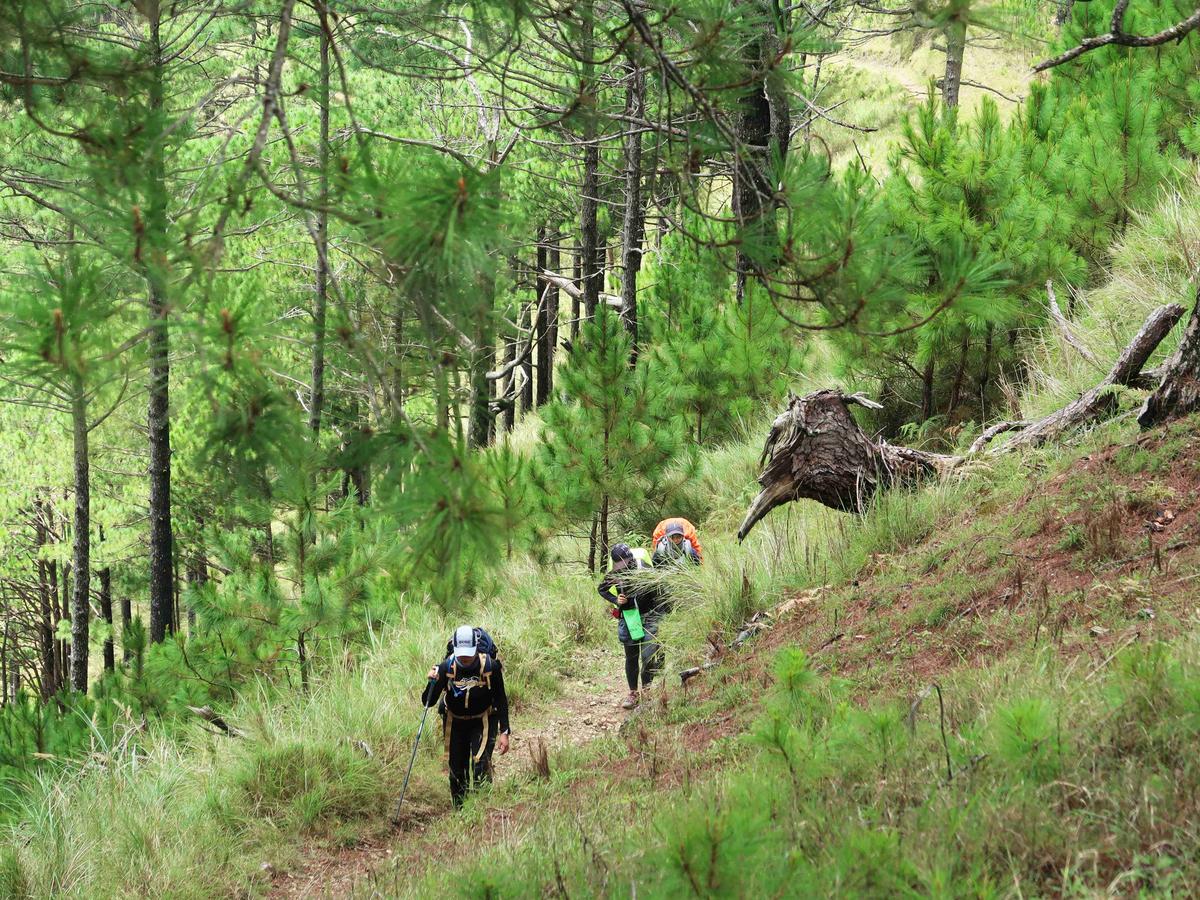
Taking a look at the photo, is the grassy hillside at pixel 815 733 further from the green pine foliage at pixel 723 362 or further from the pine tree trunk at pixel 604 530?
the green pine foliage at pixel 723 362

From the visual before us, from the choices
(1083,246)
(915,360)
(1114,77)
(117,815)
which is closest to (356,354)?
(117,815)

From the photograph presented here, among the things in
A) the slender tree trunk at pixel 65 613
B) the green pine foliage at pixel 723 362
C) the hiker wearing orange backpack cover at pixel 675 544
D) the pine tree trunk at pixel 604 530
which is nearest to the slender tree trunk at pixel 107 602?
the slender tree trunk at pixel 65 613

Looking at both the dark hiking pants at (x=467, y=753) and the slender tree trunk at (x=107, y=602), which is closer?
the dark hiking pants at (x=467, y=753)

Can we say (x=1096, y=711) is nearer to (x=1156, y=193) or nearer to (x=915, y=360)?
(x=915, y=360)

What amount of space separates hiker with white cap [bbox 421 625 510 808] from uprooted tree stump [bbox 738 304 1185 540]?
7.34 feet

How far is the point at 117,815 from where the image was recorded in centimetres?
578

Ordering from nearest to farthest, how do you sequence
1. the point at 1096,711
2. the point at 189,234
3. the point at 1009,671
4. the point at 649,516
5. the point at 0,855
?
1. the point at 189,234
2. the point at 1096,711
3. the point at 1009,671
4. the point at 0,855
5. the point at 649,516

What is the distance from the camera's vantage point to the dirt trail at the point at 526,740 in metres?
5.54

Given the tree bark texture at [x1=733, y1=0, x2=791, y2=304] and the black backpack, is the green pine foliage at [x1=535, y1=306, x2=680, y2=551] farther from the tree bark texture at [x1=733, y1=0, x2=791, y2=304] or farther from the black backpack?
the tree bark texture at [x1=733, y1=0, x2=791, y2=304]

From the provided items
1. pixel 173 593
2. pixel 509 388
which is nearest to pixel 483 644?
pixel 173 593

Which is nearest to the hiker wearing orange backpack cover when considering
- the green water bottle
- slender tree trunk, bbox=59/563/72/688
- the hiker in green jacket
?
the hiker in green jacket

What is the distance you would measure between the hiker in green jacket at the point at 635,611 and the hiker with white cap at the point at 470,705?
52.7 inches

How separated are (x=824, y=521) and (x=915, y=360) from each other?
233 centimetres

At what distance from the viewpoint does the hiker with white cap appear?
20.8ft
